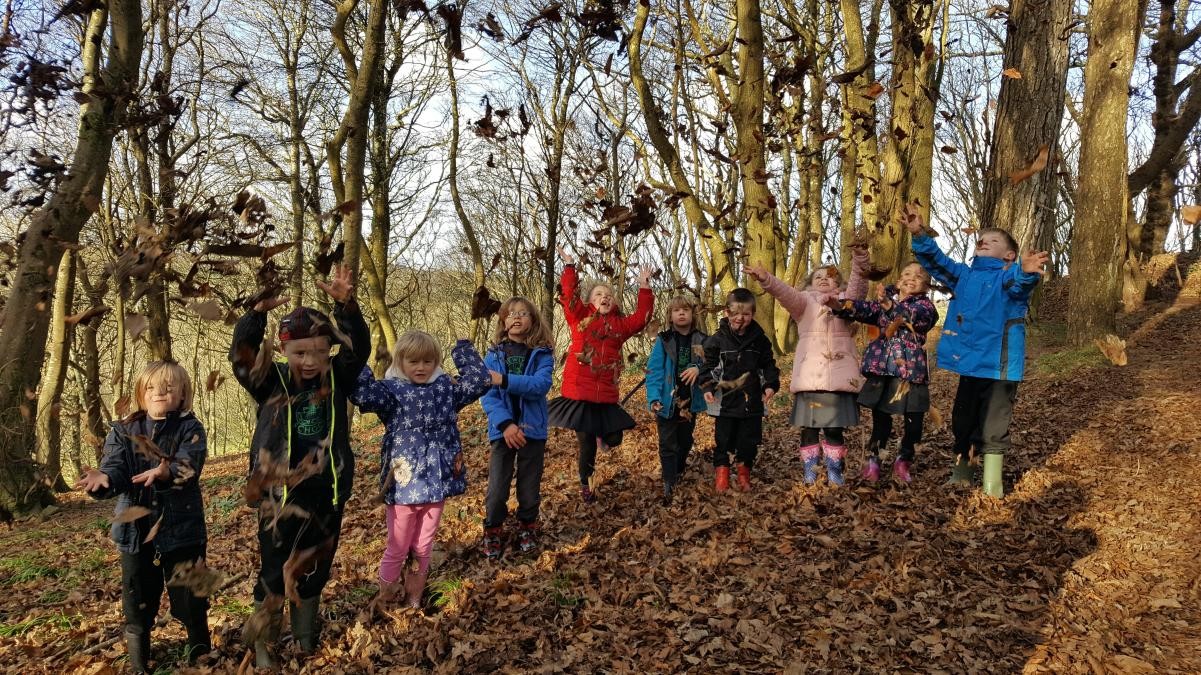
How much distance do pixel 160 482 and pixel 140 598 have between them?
24.8 inches

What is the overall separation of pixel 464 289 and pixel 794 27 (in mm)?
21157

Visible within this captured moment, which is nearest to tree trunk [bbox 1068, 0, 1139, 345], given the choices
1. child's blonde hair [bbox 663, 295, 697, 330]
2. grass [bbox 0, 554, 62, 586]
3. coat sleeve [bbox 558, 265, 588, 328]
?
child's blonde hair [bbox 663, 295, 697, 330]

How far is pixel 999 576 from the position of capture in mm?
4340

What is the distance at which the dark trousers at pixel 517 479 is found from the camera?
5.13 m

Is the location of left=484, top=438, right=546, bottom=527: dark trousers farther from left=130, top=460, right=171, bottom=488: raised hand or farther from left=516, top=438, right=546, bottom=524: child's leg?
left=130, top=460, right=171, bottom=488: raised hand

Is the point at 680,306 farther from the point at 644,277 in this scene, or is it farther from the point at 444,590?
the point at 444,590

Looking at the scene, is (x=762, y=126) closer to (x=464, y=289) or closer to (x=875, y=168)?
(x=875, y=168)

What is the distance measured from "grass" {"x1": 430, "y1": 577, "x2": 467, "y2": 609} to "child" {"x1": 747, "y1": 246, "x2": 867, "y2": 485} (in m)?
2.91

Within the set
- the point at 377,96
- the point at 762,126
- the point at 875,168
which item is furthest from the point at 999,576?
the point at 377,96

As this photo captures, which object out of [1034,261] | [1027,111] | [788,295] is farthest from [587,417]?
[1027,111]

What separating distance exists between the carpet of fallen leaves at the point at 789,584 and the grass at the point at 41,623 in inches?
0.7

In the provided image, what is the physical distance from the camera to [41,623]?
498 cm

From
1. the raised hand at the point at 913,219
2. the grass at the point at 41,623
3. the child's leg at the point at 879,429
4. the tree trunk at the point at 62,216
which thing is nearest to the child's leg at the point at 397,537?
the grass at the point at 41,623

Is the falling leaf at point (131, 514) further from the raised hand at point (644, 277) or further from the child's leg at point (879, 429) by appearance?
the child's leg at point (879, 429)
